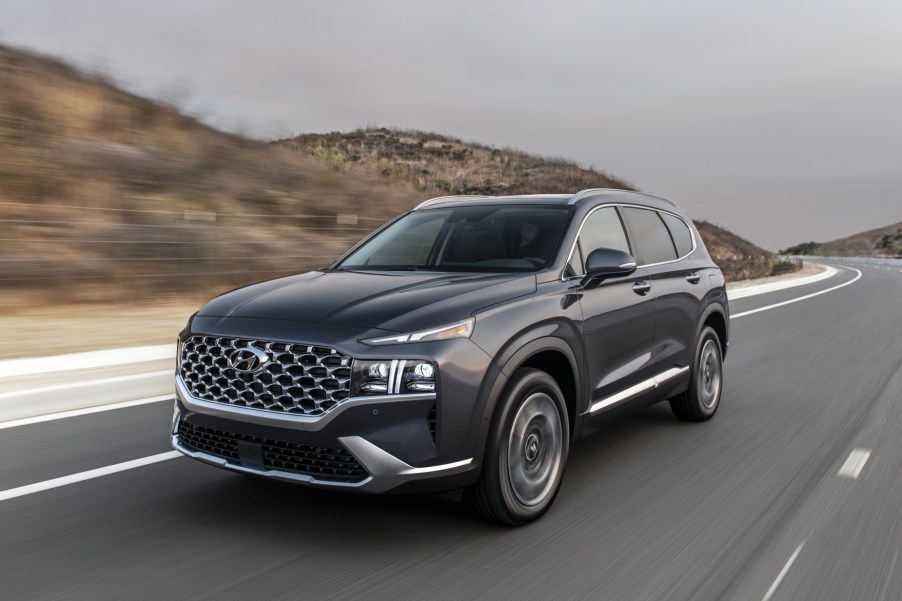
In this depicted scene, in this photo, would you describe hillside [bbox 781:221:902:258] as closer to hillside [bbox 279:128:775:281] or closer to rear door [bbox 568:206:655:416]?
hillside [bbox 279:128:775:281]

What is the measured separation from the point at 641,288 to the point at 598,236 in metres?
0.49

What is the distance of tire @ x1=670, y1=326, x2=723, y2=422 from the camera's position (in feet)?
21.9

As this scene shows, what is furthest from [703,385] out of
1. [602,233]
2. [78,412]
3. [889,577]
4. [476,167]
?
[476,167]

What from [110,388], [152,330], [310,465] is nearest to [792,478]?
[310,465]

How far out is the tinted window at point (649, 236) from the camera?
606 centimetres

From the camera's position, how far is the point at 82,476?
5145mm

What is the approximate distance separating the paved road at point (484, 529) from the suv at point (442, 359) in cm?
35

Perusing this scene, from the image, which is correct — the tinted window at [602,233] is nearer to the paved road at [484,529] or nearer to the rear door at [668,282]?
the rear door at [668,282]

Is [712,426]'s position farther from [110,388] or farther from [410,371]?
[110,388]

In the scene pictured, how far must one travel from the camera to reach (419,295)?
169 inches

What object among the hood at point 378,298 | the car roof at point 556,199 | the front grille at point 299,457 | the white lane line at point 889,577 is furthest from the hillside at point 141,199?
the white lane line at point 889,577

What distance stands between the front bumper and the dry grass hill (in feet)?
29.2

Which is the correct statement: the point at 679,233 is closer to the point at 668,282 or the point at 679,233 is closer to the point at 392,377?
the point at 668,282

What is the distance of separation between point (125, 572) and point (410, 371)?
148cm
